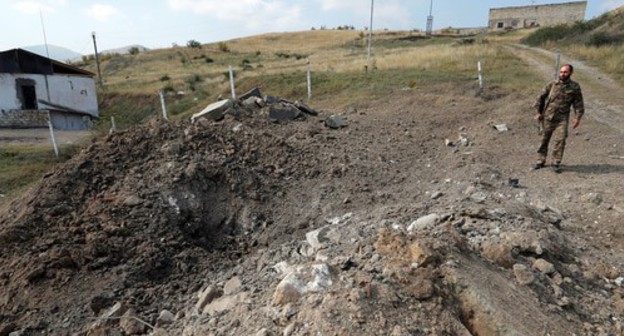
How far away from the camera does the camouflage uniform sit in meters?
5.93

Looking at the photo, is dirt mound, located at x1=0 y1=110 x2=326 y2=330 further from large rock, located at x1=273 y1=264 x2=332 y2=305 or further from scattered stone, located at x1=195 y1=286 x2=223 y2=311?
large rock, located at x1=273 y1=264 x2=332 y2=305

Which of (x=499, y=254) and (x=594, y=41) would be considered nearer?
(x=499, y=254)

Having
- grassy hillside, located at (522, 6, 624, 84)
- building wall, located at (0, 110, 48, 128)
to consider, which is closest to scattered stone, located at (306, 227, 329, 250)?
grassy hillside, located at (522, 6, 624, 84)

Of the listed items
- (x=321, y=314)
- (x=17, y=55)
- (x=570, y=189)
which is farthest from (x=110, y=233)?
(x=17, y=55)

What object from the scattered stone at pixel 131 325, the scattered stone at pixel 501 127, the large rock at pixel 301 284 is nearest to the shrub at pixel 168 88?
the scattered stone at pixel 501 127

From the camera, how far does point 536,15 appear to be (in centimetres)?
5119

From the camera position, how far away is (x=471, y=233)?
3.70 metres

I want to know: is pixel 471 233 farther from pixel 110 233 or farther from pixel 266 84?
pixel 266 84

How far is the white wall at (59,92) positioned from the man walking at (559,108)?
2613 centimetres

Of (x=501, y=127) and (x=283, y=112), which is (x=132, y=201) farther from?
(x=501, y=127)

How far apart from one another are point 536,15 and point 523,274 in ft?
191

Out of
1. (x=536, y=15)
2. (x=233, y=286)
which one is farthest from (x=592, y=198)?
(x=536, y=15)

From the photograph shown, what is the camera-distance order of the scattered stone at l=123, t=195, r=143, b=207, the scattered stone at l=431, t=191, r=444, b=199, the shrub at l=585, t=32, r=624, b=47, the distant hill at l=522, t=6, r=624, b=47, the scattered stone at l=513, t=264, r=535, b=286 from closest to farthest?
1. the scattered stone at l=513, t=264, r=535, b=286
2. the scattered stone at l=123, t=195, r=143, b=207
3. the scattered stone at l=431, t=191, r=444, b=199
4. the shrub at l=585, t=32, r=624, b=47
5. the distant hill at l=522, t=6, r=624, b=47

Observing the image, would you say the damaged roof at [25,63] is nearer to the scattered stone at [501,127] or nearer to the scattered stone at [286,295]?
the scattered stone at [501,127]
